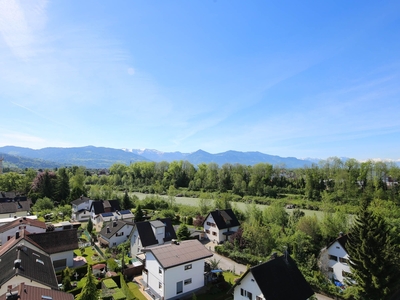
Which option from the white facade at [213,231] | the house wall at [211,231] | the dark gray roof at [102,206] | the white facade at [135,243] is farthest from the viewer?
the dark gray roof at [102,206]

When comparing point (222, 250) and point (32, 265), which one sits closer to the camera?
point (32, 265)

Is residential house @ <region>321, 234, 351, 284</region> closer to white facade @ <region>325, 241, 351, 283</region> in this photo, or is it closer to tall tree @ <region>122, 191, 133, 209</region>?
white facade @ <region>325, 241, 351, 283</region>

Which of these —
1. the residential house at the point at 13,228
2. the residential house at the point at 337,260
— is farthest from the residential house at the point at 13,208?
the residential house at the point at 337,260

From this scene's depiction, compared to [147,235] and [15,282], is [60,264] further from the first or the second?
[15,282]

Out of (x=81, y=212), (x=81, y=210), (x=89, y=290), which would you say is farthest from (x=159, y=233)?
(x=81, y=210)

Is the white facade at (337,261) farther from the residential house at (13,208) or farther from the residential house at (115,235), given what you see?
the residential house at (13,208)

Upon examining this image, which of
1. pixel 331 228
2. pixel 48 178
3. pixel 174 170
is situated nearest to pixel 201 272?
pixel 331 228

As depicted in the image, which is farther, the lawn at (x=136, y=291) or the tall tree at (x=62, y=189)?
the tall tree at (x=62, y=189)

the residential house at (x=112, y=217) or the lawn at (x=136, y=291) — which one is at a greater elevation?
the residential house at (x=112, y=217)

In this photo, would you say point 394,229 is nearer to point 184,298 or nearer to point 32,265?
Answer: point 184,298
